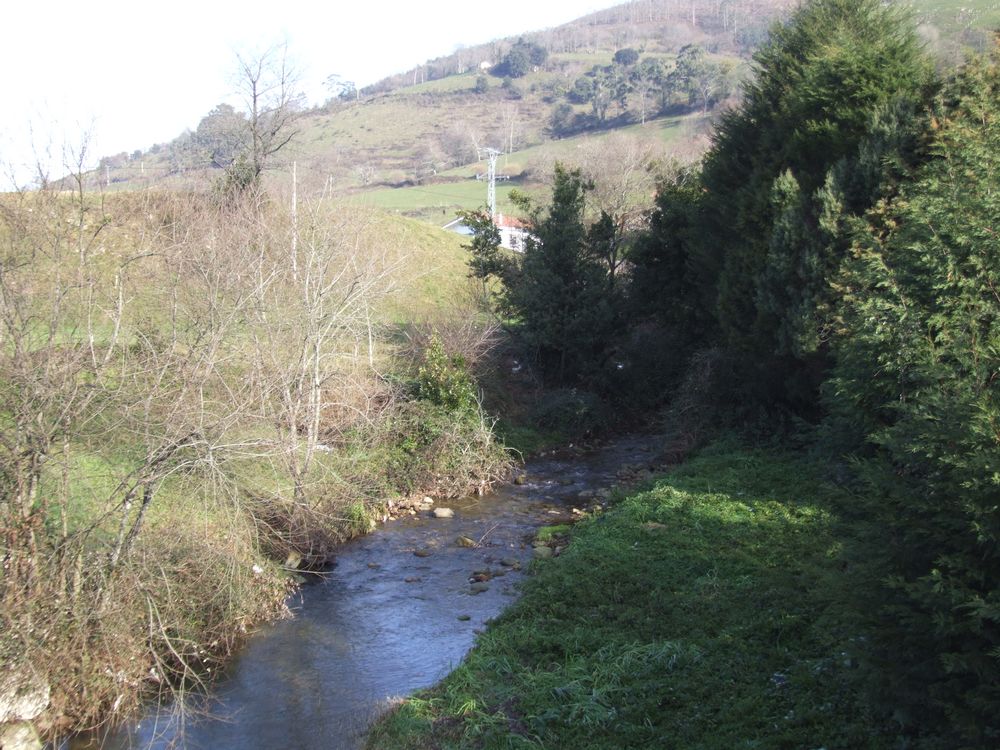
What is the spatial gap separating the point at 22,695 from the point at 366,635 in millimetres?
4834

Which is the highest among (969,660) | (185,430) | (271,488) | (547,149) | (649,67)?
(649,67)

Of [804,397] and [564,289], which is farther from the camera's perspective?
[564,289]

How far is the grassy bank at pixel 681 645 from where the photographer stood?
753 cm

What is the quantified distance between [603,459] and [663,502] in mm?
6802

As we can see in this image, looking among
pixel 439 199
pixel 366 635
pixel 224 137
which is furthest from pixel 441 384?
pixel 439 199

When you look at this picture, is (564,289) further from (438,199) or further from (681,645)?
(438,199)

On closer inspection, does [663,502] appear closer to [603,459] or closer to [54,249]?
[603,459]

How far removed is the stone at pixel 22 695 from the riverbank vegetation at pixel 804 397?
4.28 m

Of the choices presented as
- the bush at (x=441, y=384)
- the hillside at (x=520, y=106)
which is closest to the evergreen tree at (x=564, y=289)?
the bush at (x=441, y=384)

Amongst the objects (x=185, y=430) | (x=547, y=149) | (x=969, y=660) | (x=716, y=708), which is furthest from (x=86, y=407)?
(x=547, y=149)

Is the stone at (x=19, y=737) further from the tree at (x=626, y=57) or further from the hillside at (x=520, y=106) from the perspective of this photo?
the tree at (x=626, y=57)

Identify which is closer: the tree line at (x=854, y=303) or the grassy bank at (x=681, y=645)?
the tree line at (x=854, y=303)

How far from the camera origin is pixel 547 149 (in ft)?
247

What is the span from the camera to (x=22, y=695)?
9398 millimetres
